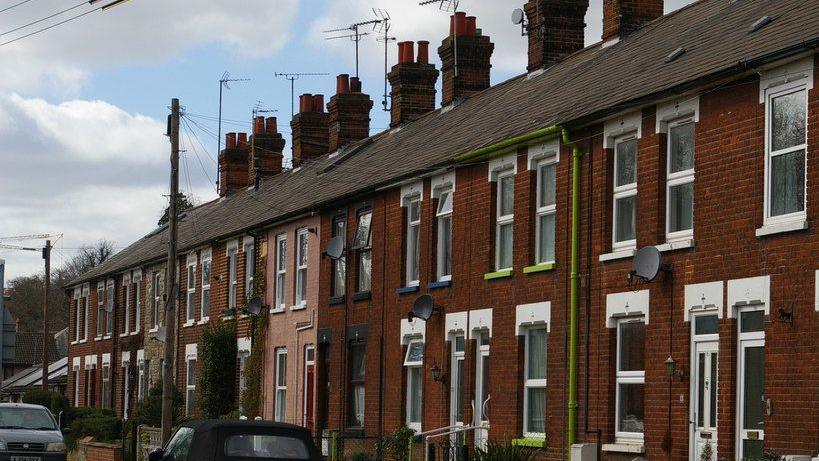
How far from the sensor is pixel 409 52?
124ft

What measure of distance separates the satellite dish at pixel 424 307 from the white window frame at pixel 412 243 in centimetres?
140

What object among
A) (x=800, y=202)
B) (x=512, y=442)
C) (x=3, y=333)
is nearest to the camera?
(x=800, y=202)

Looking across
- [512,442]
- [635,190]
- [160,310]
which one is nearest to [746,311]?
[635,190]

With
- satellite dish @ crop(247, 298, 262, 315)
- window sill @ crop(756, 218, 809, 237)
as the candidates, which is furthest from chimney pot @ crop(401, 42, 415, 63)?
window sill @ crop(756, 218, 809, 237)

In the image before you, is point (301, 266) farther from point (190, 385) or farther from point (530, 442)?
point (530, 442)

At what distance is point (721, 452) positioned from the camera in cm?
1830

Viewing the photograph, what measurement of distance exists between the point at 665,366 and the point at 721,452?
1802 millimetres

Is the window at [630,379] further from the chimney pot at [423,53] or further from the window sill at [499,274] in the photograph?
the chimney pot at [423,53]

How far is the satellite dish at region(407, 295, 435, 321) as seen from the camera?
26812mm

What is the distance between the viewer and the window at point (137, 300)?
4822 cm

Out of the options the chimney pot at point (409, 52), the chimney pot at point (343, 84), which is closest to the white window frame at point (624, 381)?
the chimney pot at point (409, 52)

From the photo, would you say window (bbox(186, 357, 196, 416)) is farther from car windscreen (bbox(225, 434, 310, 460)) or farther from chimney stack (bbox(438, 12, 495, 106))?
car windscreen (bbox(225, 434, 310, 460))

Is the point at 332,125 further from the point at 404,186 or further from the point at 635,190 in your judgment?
the point at 635,190

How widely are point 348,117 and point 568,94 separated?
1694 cm
